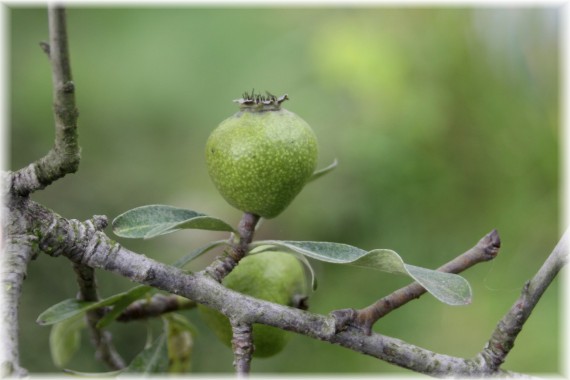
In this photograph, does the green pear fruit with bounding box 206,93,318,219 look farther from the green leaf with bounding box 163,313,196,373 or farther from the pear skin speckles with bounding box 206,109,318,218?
the green leaf with bounding box 163,313,196,373

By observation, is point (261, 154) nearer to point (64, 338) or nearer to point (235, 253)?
point (235, 253)

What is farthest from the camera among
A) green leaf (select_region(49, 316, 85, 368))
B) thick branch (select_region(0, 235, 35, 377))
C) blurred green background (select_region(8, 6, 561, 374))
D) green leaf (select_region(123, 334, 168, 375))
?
blurred green background (select_region(8, 6, 561, 374))

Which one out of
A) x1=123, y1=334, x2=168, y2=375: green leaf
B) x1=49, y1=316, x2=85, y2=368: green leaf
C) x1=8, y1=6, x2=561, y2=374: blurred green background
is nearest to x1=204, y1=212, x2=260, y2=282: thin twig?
x1=123, y1=334, x2=168, y2=375: green leaf

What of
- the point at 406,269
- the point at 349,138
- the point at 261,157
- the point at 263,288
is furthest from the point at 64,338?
the point at 349,138

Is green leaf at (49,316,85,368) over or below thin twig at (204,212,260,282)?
below

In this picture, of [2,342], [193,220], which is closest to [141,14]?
[193,220]

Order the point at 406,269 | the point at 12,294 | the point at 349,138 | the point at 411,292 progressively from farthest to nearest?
the point at 349,138
the point at 411,292
the point at 406,269
the point at 12,294
